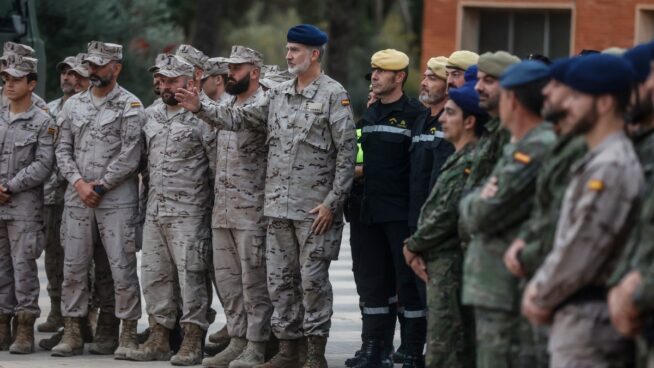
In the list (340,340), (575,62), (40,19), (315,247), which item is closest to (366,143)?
(315,247)

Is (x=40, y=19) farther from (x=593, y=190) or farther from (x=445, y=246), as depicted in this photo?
(x=593, y=190)

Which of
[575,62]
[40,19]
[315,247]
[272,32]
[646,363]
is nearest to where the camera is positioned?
[646,363]

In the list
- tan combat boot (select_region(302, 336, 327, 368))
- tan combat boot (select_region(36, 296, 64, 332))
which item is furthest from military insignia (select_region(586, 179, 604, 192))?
tan combat boot (select_region(36, 296, 64, 332))

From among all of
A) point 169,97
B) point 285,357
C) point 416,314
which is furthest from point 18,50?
point 416,314

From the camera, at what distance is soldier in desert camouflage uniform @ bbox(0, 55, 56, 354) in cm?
1148

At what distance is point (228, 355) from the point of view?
10.7m

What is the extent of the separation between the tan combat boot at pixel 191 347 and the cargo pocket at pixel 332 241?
4.13 feet

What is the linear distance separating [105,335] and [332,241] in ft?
7.35

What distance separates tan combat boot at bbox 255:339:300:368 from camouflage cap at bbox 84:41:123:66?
8.73 ft

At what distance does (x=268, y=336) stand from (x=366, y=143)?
1.60m

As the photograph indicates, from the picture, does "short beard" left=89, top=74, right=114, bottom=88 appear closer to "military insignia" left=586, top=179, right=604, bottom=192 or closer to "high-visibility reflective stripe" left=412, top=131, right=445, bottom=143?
"high-visibility reflective stripe" left=412, top=131, right=445, bottom=143

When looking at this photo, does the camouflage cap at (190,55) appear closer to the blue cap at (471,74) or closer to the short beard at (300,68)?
the short beard at (300,68)

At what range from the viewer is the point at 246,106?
1058cm

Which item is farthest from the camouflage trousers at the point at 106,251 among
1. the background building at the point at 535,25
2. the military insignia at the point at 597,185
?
the background building at the point at 535,25
